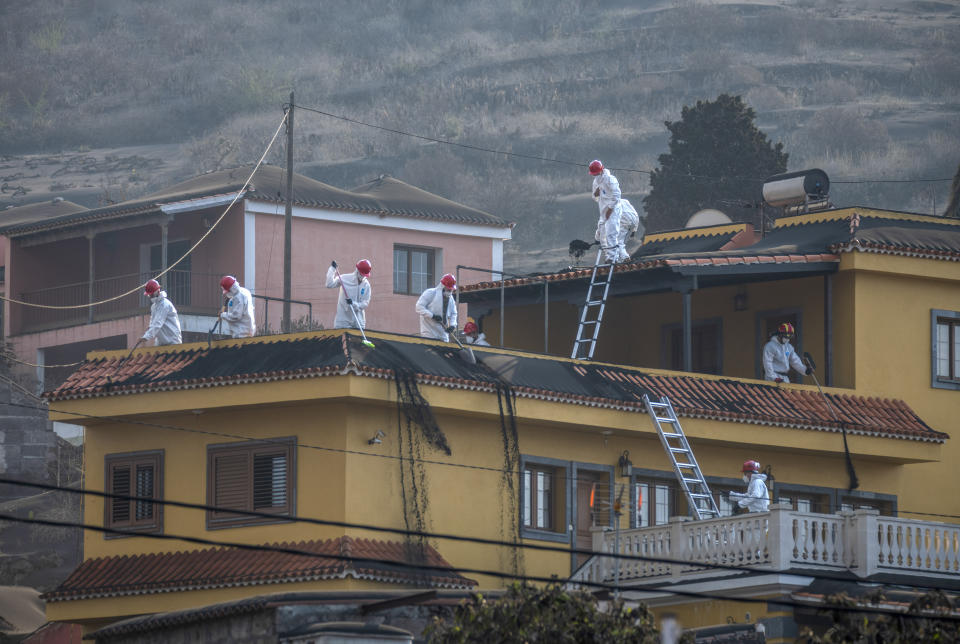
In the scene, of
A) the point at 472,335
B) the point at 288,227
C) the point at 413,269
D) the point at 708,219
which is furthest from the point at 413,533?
the point at 413,269

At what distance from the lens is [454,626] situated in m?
25.9

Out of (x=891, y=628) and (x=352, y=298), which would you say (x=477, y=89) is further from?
(x=891, y=628)

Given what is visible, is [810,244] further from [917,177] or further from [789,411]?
[917,177]

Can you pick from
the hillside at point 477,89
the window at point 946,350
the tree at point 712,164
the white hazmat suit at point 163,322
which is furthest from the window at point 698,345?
the hillside at point 477,89

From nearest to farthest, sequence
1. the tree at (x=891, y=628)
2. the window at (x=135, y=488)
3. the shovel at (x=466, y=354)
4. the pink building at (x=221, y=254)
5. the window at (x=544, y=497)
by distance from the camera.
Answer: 1. the tree at (x=891, y=628)
2. the shovel at (x=466, y=354)
3. the window at (x=135, y=488)
4. the window at (x=544, y=497)
5. the pink building at (x=221, y=254)

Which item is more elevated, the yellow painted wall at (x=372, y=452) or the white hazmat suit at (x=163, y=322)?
the white hazmat suit at (x=163, y=322)

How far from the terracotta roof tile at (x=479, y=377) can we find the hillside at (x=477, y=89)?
58.5 meters

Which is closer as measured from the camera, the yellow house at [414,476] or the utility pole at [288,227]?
the yellow house at [414,476]

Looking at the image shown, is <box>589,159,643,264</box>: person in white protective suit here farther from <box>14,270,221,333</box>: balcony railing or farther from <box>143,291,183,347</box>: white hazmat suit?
<box>14,270,221,333</box>: balcony railing

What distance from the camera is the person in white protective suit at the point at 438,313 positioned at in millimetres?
36469

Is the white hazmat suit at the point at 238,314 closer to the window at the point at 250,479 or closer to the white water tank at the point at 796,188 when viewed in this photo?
the window at the point at 250,479

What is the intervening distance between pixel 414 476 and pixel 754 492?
6.01 metres

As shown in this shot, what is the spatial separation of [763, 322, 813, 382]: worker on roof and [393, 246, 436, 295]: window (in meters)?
21.3

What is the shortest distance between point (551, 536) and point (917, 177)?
75.2 m
